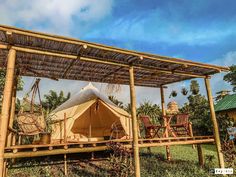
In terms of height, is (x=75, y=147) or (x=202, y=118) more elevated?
(x=202, y=118)

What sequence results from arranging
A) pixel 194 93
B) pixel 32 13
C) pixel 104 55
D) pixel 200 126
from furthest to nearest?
pixel 194 93, pixel 200 126, pixel 32 13, pixel 104 55

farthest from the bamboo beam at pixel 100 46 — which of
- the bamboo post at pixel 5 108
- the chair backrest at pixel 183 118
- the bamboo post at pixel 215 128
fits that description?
the chair backrest at pixel 183 118

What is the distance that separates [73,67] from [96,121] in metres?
4.60

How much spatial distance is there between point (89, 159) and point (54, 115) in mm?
2461

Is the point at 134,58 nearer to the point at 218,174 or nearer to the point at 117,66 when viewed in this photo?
the point at 117,66

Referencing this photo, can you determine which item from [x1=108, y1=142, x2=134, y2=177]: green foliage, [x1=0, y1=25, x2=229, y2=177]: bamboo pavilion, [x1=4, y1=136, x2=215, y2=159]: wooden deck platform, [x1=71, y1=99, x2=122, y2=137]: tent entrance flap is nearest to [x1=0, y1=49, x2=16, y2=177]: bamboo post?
[x1=0, y1=25, x2=229, y2=177]: bamboo pavilion

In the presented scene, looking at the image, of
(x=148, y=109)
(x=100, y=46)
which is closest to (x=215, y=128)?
(x=100, y=46)

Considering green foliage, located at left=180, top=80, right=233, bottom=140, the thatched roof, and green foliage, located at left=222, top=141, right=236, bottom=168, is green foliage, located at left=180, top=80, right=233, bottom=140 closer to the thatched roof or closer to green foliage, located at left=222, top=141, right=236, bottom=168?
green foliage, located at left=222, top=141, right=236, bottom=168

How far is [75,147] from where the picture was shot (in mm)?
5734

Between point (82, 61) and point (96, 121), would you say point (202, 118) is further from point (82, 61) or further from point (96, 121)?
point (82, 61)

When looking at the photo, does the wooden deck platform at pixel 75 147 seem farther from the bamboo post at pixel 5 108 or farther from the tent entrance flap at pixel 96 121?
the tent entrance flap at pixel 96 121

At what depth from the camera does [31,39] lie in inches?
173

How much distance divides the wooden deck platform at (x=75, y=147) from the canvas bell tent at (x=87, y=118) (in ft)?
4.96

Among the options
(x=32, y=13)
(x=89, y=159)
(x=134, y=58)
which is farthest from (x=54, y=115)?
(x=134, y=58)
